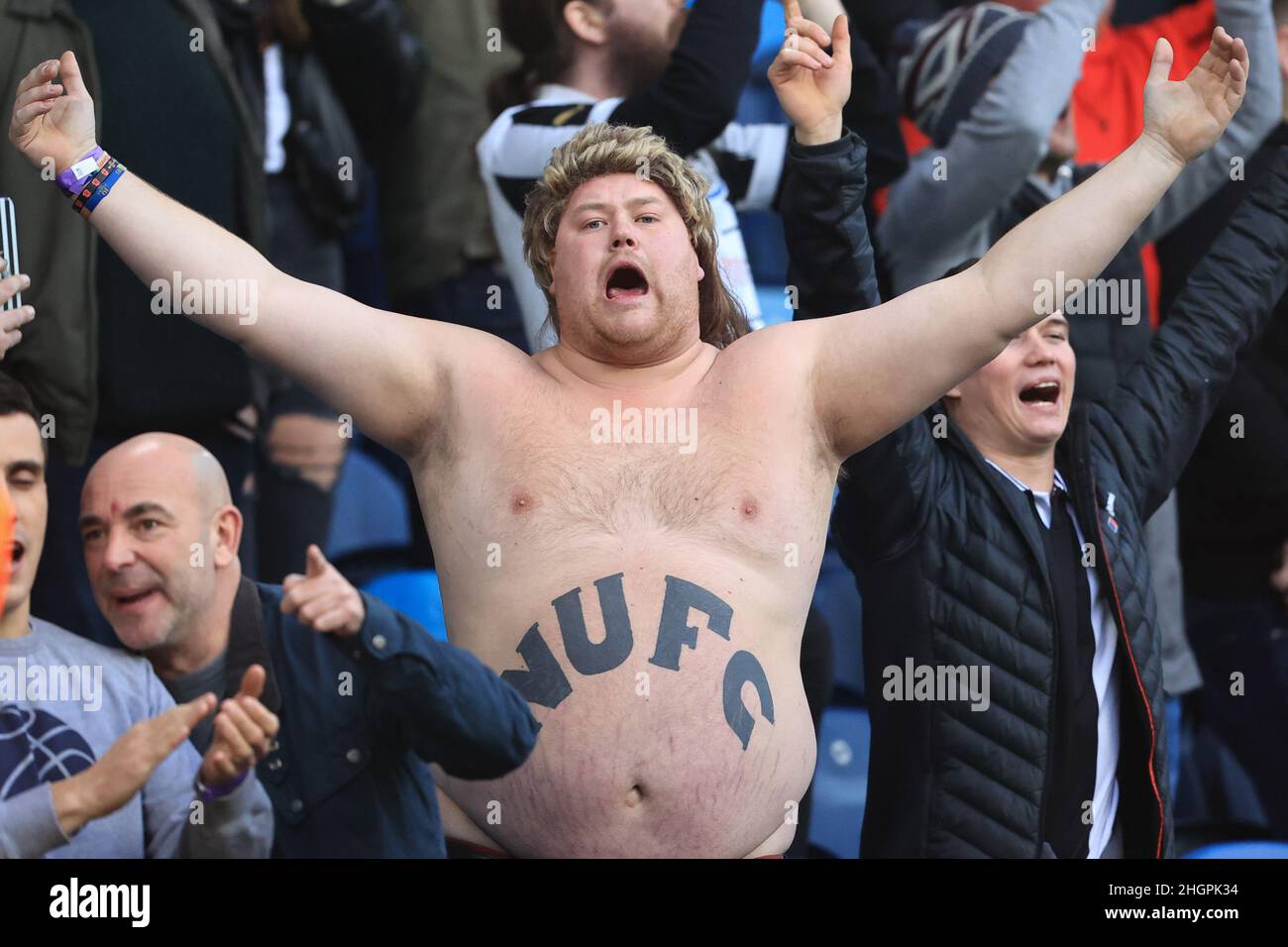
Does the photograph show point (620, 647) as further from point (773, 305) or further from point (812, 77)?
point (773, 305)

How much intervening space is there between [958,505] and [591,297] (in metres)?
0.89

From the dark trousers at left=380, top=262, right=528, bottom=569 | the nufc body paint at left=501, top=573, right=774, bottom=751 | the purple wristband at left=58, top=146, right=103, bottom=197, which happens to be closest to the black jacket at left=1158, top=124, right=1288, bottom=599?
the dark trousers at left=380, top=262, right=528, bottom=569

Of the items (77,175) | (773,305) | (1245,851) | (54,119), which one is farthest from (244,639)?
(1245,851)

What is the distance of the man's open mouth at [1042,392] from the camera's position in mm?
4055

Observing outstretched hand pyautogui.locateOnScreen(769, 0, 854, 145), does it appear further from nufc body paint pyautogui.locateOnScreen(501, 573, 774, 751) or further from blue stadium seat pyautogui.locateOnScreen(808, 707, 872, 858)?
blue stadium seat pyautogui.locateOnScreen(808, 707, 872, 858)

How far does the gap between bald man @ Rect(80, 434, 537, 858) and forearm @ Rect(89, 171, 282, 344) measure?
47 cm

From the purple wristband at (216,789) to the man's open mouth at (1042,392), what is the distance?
5.88 ft

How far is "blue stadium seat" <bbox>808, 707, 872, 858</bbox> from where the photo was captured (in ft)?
14.6

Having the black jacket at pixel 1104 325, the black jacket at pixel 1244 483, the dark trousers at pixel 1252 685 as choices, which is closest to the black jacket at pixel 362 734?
the black jacket at pixel 1104 325

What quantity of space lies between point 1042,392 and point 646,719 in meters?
1.26

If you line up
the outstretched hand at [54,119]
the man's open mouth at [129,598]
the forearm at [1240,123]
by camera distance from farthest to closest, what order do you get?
the forearm at [1240,123], the man's open mouth at [129,598], the outstretched hand at [54,119]

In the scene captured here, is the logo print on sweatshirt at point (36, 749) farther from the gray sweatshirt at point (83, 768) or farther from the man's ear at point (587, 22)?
the man's ear at point (587, 22)

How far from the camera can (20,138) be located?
346 cm

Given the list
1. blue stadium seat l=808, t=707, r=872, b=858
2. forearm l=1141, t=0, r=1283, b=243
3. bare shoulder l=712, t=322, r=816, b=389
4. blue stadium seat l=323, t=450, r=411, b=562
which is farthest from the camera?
blue stadium seat l=323, t=450, r=411, b=562
